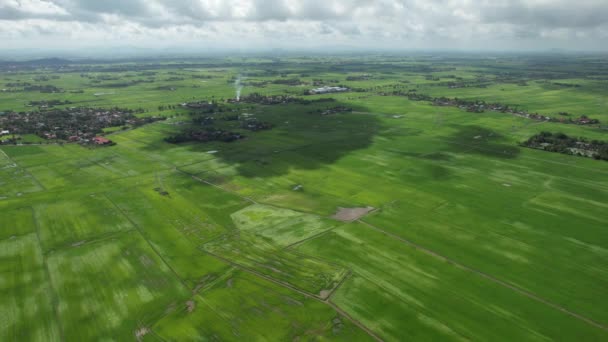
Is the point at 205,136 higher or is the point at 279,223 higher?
the point at 205,136

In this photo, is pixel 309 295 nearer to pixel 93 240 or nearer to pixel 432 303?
pixel 432 303

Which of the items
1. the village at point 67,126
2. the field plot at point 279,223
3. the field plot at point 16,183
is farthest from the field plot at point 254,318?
the village at point 67,126

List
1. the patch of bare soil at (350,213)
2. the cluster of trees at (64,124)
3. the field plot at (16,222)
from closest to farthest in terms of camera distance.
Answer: the field plot at (16,222) → the patch of bare soil at (350,213) → the cluster of trees at (64,124)

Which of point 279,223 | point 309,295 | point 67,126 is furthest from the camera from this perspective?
point 67,126

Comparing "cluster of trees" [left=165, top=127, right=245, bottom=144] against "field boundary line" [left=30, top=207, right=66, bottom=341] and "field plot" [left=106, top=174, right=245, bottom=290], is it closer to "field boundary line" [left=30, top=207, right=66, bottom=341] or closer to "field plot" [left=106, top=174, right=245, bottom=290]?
"field plot" [left=106, top=174, right=245, bottom=290]

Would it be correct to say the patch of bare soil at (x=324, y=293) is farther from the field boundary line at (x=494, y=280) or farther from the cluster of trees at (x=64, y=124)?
the cluster of trees at (x=64, y=124)

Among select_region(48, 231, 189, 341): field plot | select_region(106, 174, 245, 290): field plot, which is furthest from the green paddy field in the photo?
select_region(106, 174, 245, 290): field plot

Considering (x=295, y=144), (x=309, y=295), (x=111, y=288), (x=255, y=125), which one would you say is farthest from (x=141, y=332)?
(x=255, y=125)
